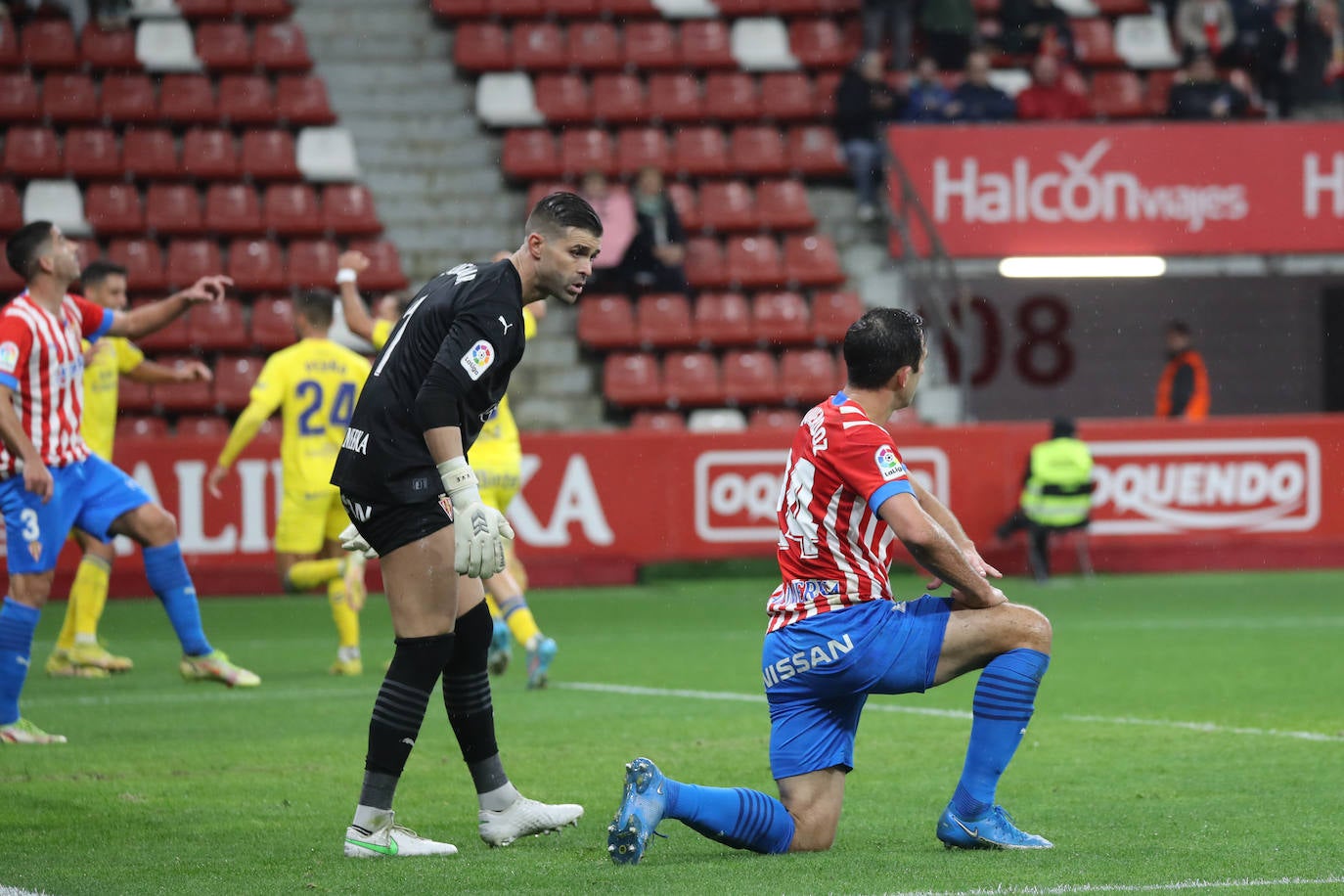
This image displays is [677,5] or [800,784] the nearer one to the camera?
[800,784]

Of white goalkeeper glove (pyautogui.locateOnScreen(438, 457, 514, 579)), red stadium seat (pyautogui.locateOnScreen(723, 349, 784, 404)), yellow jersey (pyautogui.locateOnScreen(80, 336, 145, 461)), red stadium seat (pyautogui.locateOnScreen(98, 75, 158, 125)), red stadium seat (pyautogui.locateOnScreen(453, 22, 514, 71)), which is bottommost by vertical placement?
red stadium seat (pyautogui.locateOnScreen(723, 349, 784, 404))

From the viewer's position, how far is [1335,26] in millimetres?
21609

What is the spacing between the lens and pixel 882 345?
553cm

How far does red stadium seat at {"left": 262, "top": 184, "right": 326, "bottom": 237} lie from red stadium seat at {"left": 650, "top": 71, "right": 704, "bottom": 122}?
397cm

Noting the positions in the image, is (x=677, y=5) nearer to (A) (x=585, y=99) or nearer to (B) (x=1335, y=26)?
(A) (x=585, y=99)

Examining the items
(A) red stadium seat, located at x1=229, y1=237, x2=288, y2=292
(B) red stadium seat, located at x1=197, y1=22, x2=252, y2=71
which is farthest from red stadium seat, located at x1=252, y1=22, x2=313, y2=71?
(A) red stadium seat, located at x1=229, y1=237, x2=288, y2=292

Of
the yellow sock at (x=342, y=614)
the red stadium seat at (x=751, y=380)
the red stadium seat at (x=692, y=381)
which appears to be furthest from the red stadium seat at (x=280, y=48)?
the yellow sock at (x=342, y=614)

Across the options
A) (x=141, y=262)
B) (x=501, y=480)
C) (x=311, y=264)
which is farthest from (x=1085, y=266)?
(x=501, y=480)

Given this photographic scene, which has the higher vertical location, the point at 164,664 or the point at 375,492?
the point at 375,492

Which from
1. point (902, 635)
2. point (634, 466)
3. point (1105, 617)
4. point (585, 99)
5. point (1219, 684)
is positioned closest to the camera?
point (902, 635)

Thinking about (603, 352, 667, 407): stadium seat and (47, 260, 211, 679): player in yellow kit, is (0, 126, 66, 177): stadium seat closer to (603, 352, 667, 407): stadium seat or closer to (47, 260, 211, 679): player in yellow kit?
(603, 352, 667, 407): stadium seat

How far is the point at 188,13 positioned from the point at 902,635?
699 inches

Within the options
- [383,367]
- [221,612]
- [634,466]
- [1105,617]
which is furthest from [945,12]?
[383,367]

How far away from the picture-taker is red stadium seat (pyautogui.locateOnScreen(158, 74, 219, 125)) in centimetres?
2012
